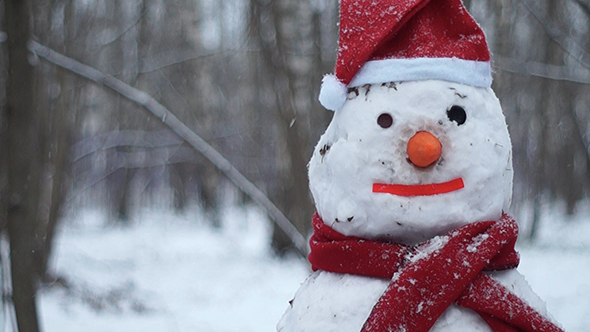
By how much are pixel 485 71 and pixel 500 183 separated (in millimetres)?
349

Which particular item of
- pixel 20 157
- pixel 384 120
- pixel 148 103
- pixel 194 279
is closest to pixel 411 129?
pixel 384 120

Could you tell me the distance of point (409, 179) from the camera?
56.2 inches

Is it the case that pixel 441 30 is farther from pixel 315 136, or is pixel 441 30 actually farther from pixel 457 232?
pixel 315 136

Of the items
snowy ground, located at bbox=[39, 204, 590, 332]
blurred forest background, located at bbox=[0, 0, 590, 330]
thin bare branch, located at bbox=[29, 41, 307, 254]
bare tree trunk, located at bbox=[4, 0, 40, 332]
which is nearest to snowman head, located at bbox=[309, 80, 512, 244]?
thin bare branch, located at bbox=[29, 41, 307, 254]

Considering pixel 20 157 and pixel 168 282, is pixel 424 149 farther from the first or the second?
pixel 168 282

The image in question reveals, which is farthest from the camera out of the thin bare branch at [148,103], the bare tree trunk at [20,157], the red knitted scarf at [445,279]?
the bare tree trunk at [20,157]

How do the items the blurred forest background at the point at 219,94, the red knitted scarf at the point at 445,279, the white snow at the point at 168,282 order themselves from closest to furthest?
the red knitted scarf at the point at 445,279
the blurred forest background at the point at 219,94
the white snow at the point at 168,282

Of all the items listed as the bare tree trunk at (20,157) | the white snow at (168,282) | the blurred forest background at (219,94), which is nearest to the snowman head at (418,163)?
the blurred forest background at (219,94)

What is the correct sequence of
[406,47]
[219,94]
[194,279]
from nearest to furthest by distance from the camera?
[406,47], [194,279], [219,94]

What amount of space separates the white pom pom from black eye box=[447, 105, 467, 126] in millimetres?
317

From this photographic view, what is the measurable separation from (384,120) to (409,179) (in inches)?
7.3

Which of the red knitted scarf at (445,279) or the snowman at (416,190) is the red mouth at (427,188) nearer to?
the snowman at (416,190)

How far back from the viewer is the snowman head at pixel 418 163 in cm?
142

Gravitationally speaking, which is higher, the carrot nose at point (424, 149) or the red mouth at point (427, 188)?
the carrot nose at point (424, 149)
